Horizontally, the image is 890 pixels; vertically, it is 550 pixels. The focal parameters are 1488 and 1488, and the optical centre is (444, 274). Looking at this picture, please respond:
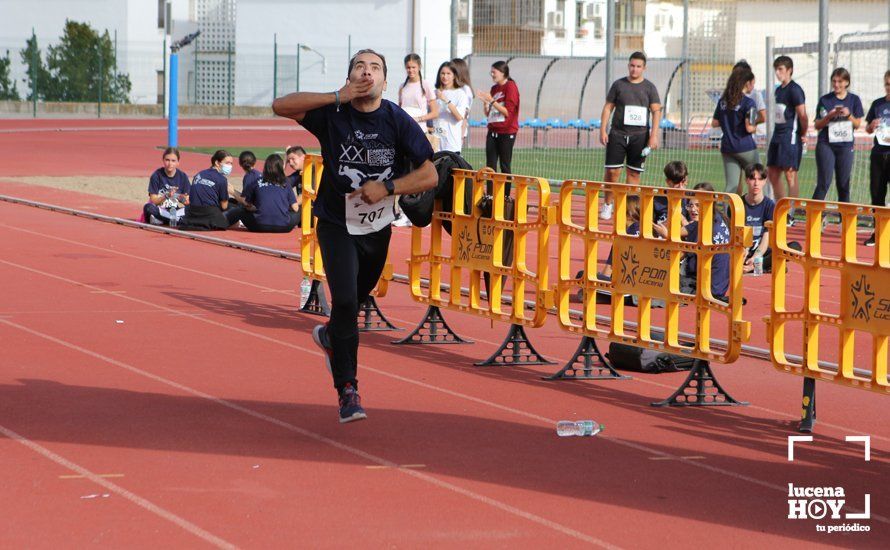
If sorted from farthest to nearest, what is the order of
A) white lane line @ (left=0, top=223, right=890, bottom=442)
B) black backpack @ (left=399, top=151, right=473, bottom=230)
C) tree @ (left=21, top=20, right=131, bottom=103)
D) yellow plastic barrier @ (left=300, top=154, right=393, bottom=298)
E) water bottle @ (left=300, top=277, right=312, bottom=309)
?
tree @ (left=21, top=20, right=131, bottom=103) < water bottle @ (left=300, top=277, right=312, bottom=309) < yellow plastic barrier @ (left=300, top=154, right=393, bottom=298) < black backpack @ (left=399, top=151, right=473, bottom=230) < white lane line @ (left=0, top=223, right=890, bottom=442)

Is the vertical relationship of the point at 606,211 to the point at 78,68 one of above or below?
A: below

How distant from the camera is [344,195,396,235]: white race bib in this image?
7793 millimetres

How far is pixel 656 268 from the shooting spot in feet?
29.4

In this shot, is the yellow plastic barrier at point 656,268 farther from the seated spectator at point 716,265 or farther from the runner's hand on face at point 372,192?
the runner's hand on face at point 372,192

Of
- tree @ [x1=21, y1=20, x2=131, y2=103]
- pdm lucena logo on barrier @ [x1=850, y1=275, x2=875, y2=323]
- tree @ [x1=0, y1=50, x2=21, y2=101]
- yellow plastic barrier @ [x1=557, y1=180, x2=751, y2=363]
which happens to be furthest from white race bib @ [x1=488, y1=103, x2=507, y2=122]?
tree @ [x1=0, y1=50, x2=21, y2=101]

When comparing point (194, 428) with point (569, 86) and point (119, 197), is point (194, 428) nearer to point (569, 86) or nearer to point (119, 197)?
point (119, 197)

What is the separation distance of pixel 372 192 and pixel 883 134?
38.5 feet

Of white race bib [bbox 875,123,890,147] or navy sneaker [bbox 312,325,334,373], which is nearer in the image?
navy sneaker [bbox 312,325,334,373]

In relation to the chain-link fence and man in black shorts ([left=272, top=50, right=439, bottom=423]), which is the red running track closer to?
man in black shorts ([left=272, top=50, right=439, bottom=423])

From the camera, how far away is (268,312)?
39.1 ft

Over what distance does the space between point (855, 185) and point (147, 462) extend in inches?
746

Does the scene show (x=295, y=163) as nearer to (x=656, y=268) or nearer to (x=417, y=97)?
(x=417, y=97)

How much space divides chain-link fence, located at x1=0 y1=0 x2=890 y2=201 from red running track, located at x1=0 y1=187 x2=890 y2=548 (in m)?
9.28

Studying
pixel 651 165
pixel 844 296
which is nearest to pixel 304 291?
pixel 844 296
